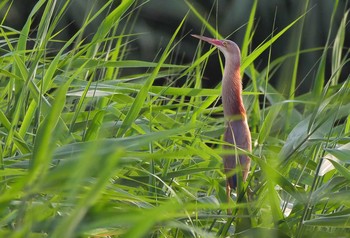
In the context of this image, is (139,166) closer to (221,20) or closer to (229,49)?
(229,49)

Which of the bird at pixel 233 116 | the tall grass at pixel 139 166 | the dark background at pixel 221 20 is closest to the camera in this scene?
the tall grass at pixel 139 166

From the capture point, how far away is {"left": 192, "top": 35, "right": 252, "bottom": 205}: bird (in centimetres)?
151

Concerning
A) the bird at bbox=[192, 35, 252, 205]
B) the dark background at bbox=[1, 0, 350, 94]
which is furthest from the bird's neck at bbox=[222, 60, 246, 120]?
the dark background at bbox=[1, 0, 350, 94]

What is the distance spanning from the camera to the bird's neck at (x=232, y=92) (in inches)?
63.4

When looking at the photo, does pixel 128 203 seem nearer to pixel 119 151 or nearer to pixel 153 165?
pixel 153 165

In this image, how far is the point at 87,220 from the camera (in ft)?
3.50

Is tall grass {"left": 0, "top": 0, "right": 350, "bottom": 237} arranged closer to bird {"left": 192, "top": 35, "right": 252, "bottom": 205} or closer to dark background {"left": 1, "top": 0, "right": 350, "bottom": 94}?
bird {"left": 192, "top": 35, "right": 252, "bottom": 205}

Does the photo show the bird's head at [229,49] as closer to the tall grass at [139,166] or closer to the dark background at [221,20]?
the tall grass at [139,166]

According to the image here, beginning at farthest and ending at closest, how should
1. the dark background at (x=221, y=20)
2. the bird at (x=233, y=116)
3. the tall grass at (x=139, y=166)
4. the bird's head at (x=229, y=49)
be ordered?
the dark background at (x=221, y=20) < the bird's head at (x=229, y=49) < the bird at (x=233, y=116) < the tall grass at (x=139, y=166)

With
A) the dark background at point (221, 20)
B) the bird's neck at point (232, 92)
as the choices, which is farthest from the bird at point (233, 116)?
the dark background at point (221, 20)

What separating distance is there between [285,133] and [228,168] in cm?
45

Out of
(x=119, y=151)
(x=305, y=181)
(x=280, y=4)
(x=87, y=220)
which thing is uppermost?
(x=119, y=151)

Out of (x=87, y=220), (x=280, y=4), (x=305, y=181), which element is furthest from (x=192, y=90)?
(x=280, y=4)

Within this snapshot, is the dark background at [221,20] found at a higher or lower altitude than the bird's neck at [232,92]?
lower
